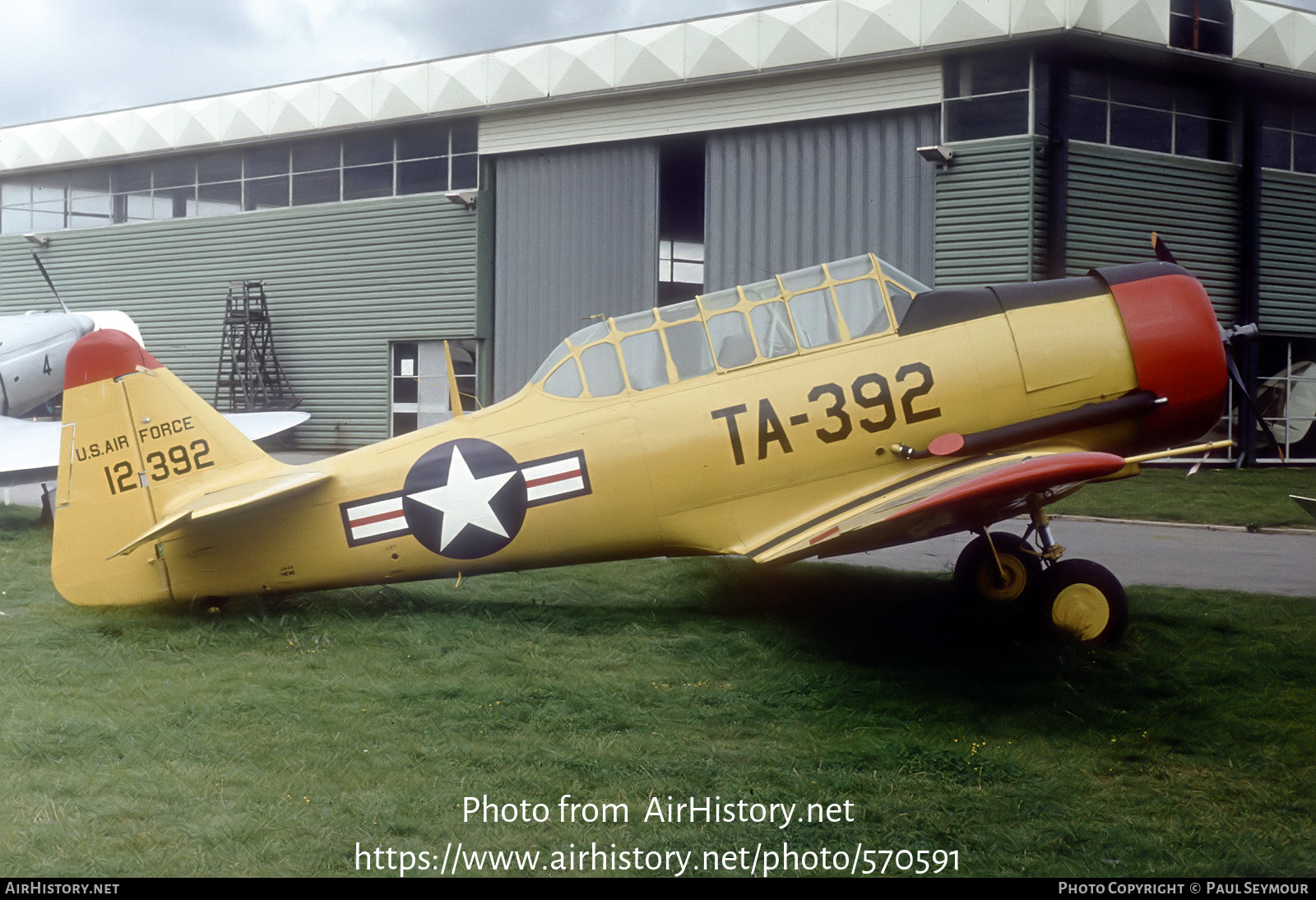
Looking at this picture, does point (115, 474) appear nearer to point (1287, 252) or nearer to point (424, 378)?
point (424, 378)

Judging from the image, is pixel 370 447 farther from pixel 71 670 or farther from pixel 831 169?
pixel 831 169

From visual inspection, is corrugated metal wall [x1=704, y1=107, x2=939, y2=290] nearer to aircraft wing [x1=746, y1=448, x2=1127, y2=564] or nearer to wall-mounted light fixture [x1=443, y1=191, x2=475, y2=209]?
wall-mounted light fixture [x1=443, y1=191, x2=475, y2=209]

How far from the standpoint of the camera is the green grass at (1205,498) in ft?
38.8

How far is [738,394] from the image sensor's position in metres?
5.68

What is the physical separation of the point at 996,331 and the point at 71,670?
5.48 m

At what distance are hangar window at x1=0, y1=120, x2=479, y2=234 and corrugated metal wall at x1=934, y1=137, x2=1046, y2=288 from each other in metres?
9.77

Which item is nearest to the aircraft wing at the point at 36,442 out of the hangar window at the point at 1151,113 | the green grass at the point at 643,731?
the green grass at the point at 643,731

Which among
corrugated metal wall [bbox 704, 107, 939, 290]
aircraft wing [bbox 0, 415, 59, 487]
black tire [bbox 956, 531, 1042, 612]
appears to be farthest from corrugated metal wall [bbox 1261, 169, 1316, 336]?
aircraft wing [bbox 0, 415, 59, 487]

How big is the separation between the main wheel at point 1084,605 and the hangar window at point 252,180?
55.3ft

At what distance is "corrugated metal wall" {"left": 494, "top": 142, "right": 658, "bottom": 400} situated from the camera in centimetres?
1773

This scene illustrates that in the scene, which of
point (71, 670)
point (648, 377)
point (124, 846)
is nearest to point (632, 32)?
point (648, 377)

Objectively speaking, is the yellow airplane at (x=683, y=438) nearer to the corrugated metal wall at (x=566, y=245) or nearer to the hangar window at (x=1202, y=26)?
the corrugated metal wall at (x=566, y=245)

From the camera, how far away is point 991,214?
15.6m

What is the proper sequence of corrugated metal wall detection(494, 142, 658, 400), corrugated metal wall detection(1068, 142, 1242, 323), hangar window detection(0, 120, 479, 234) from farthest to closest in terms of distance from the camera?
hangar window detection(0, 120, 479, 234) < corrugated metal wall detection(494, 142, 658, 400) < corrugated metal wall detection(1068, 142, 1242, 323)
